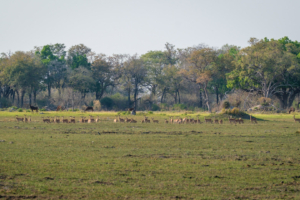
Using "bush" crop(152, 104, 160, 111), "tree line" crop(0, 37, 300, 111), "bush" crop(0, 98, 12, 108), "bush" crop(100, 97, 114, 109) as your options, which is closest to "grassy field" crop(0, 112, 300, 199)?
"tree line" crop(0, 37, 300, 111)

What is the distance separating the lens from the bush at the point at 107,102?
262 feet

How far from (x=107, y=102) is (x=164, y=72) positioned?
48.6 feet

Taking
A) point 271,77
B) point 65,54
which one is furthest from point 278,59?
point 65,54

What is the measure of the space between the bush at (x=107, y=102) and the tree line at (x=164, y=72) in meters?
4.06

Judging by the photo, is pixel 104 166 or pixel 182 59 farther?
pixel 182 59

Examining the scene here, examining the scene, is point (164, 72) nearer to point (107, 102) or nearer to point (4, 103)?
point (107, 102)

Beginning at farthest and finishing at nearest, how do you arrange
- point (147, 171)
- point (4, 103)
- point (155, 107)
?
point (155, 107), point (4, 103), point (147, 171)

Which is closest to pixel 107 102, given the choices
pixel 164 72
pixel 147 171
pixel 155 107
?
pixel 155 107

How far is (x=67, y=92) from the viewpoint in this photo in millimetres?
78000

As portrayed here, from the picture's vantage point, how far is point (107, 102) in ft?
263

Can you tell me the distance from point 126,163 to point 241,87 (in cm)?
6013

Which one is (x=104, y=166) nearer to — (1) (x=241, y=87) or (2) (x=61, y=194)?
(2) (x=61, y=194)

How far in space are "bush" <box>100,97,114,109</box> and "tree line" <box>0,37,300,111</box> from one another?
4.06 metres

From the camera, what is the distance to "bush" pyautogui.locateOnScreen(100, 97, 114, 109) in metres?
79.9
